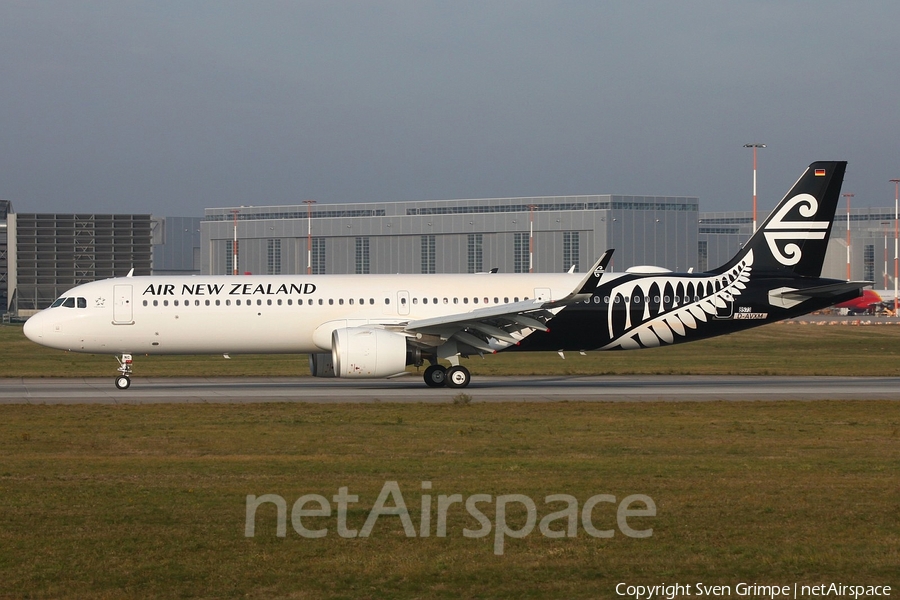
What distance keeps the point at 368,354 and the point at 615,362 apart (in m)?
16.6

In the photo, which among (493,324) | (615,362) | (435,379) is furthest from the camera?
(615,362)

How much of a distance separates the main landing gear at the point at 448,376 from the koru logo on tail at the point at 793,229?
33.1ft

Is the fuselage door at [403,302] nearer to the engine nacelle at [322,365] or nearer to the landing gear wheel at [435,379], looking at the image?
the landing gear wheel at [435,379]

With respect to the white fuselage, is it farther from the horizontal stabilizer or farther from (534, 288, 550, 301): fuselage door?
the horizontal stabilizer

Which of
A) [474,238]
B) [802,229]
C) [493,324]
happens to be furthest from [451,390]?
[474,238]

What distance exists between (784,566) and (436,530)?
3.37m

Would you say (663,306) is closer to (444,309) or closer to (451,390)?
(444,309)

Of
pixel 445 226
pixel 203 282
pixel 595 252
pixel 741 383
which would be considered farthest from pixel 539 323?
pixel 445 226

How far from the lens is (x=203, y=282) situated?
3056 centimetres

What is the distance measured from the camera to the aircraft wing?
28.1 meters

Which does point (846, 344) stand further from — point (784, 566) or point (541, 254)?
point (784, 566)

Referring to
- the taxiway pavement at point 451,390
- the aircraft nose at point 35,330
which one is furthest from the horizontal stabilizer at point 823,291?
the aircraft nose at point 35,330

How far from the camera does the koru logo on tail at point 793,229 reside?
31797mm

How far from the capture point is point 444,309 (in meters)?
30.5
